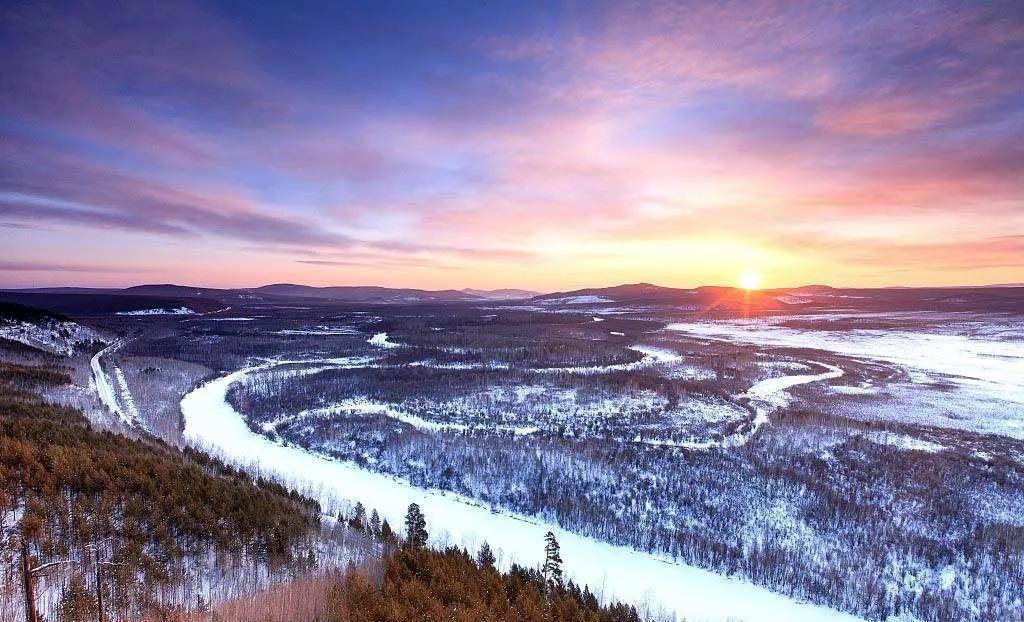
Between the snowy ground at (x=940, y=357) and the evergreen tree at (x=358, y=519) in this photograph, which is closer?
the evergreen tree at (x=358, y=519)

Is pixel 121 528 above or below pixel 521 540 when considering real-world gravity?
above

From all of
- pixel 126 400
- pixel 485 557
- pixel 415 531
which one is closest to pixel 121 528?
pixel 415 531

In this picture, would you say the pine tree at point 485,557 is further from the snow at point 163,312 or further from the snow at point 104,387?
the snow at point 163,312

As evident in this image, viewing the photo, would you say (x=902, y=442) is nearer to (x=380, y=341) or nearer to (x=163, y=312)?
(x=380, y=341)

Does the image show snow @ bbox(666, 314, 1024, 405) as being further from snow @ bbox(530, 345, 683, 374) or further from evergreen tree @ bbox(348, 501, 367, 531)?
evergreen tree @ bbox(348, 501, 367, 531)

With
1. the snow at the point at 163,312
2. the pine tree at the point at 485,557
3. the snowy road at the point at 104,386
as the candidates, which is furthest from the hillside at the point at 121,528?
the snow at the point at 163,312
